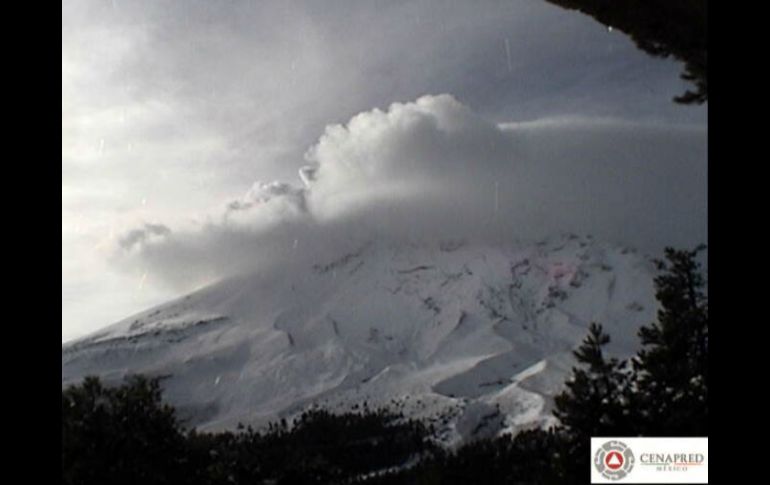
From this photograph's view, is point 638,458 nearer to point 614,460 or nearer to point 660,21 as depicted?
point 614,460

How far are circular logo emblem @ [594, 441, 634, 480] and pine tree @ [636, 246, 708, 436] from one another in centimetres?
1010

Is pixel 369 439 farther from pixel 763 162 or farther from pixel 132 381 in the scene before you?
pixel 763 162

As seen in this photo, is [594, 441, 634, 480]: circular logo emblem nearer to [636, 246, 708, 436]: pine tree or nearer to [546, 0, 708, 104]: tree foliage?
[546, 0, 708, 104]: tree foliage

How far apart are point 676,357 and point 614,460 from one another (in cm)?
1384

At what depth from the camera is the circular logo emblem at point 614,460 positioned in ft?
26.6

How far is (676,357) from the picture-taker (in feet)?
69.6

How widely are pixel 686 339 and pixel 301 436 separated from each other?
137481mm

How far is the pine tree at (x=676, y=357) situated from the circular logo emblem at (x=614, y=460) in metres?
10.1

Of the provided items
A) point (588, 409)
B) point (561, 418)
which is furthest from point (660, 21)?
point (561, 418)

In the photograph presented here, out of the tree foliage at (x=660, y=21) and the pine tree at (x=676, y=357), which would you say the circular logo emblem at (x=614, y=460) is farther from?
the pine tree at (x=676, y=357)

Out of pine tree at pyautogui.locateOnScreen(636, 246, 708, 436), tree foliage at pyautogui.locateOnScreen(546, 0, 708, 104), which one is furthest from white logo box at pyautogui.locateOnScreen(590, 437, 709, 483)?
pine tree at pyautogui.locateOnScreen(636, 246, 708, 436)

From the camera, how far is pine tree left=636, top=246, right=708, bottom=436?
19092mm
